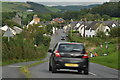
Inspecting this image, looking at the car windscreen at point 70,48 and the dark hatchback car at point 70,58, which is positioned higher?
the car windscreen at point 70,48

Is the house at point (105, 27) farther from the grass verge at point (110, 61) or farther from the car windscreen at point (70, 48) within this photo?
the car windscreen at point (70, 48)

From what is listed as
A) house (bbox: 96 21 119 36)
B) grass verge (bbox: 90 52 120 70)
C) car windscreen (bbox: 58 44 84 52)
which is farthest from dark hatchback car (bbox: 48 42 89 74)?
house (bbox: 96 21 119 36)

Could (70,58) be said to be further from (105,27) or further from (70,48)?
(105,27)

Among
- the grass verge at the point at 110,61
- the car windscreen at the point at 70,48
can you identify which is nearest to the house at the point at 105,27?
the grass verge at the point at 110,61

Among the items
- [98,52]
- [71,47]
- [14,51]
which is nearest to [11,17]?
[98,52]

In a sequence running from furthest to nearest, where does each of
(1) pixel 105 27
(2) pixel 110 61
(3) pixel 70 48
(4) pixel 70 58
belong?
(1) pixel 105 27
(2) pixel 110 61
(3) pixel 70 48
(4) pixel 70 58

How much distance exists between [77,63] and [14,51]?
21558mm

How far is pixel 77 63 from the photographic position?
16375 mm

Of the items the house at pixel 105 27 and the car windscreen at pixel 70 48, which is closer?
the car windscreen at pixel 70 48

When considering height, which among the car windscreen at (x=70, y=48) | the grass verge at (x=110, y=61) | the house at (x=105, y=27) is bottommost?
the grass verge at (x=110, y=61)

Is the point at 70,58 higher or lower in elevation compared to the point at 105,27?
higher

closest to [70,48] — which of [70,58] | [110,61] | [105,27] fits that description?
[70,58]

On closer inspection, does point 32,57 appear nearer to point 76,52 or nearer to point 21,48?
point 21,48

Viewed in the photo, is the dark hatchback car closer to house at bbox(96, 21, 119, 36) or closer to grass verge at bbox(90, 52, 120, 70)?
grass verge at bbox(90, 52, 120, 70)
